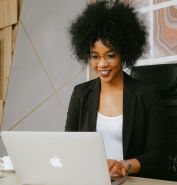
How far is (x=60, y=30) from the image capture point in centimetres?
291

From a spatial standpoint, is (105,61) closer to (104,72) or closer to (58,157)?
(104,72)

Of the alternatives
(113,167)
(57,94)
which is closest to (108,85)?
(113,167)

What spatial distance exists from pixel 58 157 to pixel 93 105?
25.1 inches

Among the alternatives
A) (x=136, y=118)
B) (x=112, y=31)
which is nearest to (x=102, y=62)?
(x=112, y=31)

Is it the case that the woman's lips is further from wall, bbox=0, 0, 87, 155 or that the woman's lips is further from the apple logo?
wall, bbox=0, 0, 87, 155

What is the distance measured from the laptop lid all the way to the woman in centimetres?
43

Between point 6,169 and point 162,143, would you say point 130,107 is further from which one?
point 6,169

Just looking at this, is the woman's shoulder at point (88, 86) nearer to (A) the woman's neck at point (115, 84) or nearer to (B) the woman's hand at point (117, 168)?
(A) the woman's neck at point (115, 84)

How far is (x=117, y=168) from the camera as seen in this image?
1.23 m

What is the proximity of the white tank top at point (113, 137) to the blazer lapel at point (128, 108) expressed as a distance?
25 mm

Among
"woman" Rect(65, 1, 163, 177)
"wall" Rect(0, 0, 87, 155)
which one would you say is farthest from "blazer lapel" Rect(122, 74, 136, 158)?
"wall" Rect(0, 0, 87, 155)

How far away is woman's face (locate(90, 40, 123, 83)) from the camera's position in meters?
1.59

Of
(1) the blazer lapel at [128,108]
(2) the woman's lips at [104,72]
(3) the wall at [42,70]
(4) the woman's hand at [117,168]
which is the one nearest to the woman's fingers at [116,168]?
(4) the woman's hand at [117,168]

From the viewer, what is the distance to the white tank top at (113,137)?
5.20 ft
